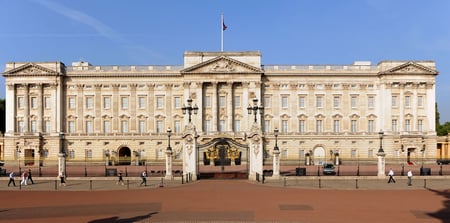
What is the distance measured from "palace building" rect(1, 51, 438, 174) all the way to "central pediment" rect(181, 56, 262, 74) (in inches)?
6.6

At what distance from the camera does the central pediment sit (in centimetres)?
7206

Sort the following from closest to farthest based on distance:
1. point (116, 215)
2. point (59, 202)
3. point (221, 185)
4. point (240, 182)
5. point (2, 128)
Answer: point (116, 215) < point (59, 202) < point (221, 185) < point (240, 182) < point (2, 128)

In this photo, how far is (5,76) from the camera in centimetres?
7250

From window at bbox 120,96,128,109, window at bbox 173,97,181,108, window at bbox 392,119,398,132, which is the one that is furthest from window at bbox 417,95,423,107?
window at bbox 120,96,128,109

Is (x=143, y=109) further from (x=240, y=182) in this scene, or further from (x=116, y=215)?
(x=116, y=215)

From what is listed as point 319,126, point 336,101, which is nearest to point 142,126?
point 319,126

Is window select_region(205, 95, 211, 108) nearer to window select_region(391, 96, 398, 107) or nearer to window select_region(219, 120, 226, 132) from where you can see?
window select_region(219, 120, 226, 132)

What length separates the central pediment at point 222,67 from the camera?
7206cm

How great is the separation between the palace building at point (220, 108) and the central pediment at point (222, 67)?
167mm

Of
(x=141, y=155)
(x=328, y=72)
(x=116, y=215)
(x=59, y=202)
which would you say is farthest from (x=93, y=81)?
(x=116, y=215)

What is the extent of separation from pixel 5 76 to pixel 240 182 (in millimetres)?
51759

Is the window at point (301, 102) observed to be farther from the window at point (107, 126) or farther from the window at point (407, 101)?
the window at point (107, 126)

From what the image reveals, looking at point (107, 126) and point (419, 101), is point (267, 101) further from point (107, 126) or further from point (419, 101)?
point (107, 126)

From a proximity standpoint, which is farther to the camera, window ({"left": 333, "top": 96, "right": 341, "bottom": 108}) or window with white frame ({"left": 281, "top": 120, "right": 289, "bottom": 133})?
window ({"left": 333, "top": 96, "right": 341, "bottom": 108})
